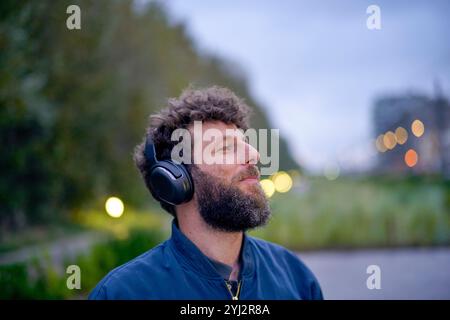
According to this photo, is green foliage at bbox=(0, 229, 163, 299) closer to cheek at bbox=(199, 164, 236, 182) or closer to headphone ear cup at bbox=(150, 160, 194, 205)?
headphone ear cup at bbox=(150, 160, 194, 205)

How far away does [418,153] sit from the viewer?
Result: 2686 cm

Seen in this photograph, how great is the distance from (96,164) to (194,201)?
15352mm

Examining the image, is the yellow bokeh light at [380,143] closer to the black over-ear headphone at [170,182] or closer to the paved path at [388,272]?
the paved path at [388,272]

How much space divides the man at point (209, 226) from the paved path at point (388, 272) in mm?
4717

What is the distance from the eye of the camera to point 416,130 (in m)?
22.5

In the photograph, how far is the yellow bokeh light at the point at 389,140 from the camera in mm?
30053

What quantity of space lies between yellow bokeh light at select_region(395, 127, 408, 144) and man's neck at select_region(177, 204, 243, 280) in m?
26.0

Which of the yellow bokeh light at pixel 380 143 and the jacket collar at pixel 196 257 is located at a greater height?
the yellow bokeh light at pixel 380 143

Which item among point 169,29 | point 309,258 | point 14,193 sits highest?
point 169,29

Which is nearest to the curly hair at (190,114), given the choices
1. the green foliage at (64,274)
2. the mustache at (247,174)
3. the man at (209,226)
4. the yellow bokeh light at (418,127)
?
the man at (209,226)

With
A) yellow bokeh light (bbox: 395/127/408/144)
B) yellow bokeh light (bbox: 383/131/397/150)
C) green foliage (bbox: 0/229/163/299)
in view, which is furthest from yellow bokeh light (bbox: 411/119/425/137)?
green foliage (bbox: 0/229/163/299)

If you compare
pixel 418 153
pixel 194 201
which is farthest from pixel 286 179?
pixel 194 201

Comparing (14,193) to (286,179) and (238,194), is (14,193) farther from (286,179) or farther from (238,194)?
(286,179)

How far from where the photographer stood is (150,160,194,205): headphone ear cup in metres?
2.72
